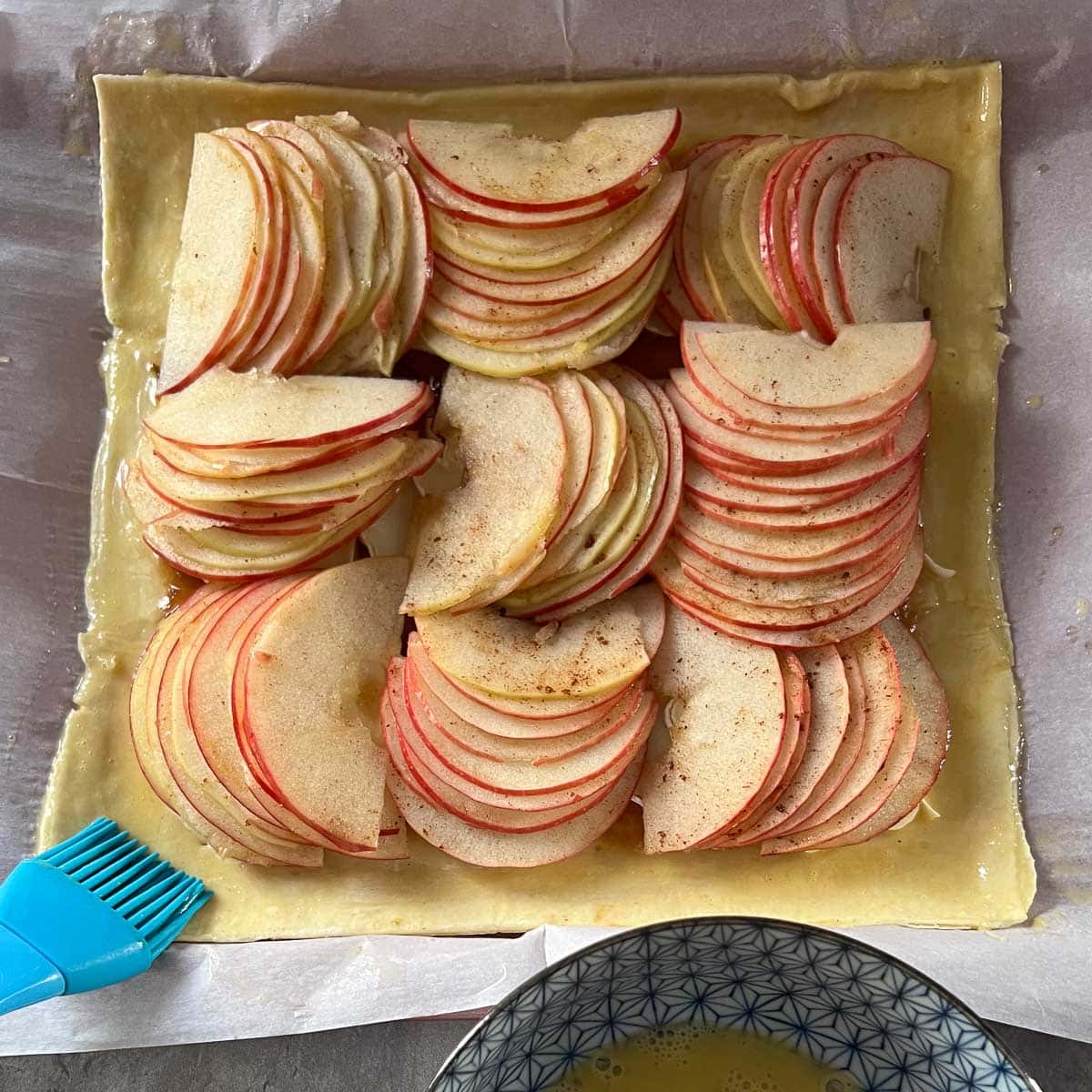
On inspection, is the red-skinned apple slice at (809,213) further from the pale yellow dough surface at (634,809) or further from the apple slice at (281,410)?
the apple slice at (281,410)

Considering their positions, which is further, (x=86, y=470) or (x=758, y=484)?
(x=86, y=470)

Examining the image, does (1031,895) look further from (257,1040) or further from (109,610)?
(109,610)

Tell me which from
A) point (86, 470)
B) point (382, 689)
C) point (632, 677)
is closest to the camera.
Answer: point (632, 677)

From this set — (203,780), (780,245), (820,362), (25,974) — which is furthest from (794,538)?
(25,974)

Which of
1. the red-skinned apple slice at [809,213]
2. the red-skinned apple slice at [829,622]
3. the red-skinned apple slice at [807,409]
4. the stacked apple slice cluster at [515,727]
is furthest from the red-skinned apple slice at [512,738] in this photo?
the red-skinned apple slice at [809,213]

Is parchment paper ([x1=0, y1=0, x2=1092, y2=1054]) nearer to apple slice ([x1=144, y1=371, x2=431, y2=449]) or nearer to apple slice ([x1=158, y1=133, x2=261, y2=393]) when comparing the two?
apple slice ([x1=158, y1=133, x2=261, y2=393])

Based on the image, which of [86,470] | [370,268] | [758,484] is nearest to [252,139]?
[370,268]
